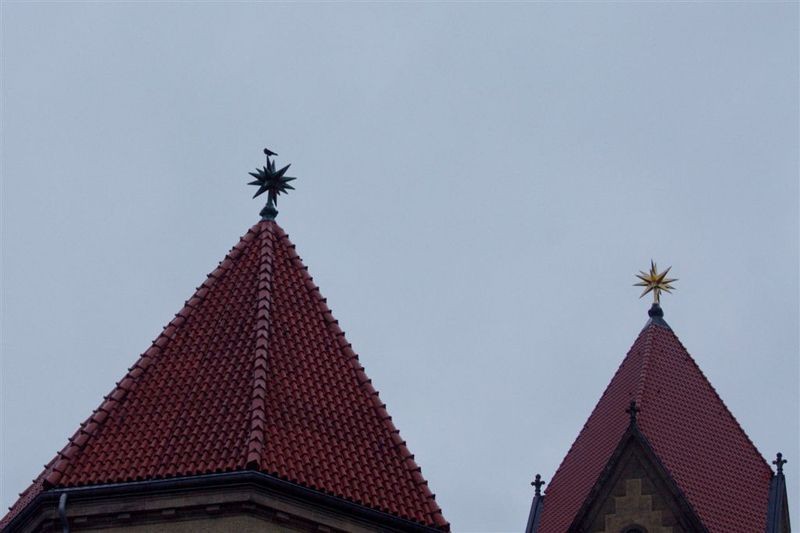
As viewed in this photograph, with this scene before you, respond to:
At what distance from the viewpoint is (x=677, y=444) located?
31125 mm

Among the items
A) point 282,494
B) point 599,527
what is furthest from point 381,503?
point 599,527

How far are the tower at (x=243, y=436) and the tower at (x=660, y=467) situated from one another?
11890 millimetres

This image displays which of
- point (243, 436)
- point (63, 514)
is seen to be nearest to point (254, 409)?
point (243, 436)

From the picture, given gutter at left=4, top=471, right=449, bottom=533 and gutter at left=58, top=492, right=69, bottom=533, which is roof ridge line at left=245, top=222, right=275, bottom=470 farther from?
gutter at left=58, top=492, right=69, bottom=533

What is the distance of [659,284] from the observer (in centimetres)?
3450

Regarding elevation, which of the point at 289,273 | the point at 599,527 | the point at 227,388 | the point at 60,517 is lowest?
the point at 60,517

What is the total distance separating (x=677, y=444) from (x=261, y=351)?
14.2 metres

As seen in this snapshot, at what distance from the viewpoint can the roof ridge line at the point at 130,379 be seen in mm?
17562

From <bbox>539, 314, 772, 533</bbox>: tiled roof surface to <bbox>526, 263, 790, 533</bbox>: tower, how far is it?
2cm

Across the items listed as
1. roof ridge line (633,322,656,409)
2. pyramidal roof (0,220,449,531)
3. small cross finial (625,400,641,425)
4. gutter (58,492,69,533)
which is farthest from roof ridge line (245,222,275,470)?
roof ridge line (633,322,656,409)

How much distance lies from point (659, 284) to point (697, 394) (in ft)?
9.17

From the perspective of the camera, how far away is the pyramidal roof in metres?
17.3

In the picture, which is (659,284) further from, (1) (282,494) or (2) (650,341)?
(1) (282,494)

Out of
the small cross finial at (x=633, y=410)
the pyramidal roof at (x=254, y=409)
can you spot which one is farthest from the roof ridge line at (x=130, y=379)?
the small cross finial at (x=633, y=410)
